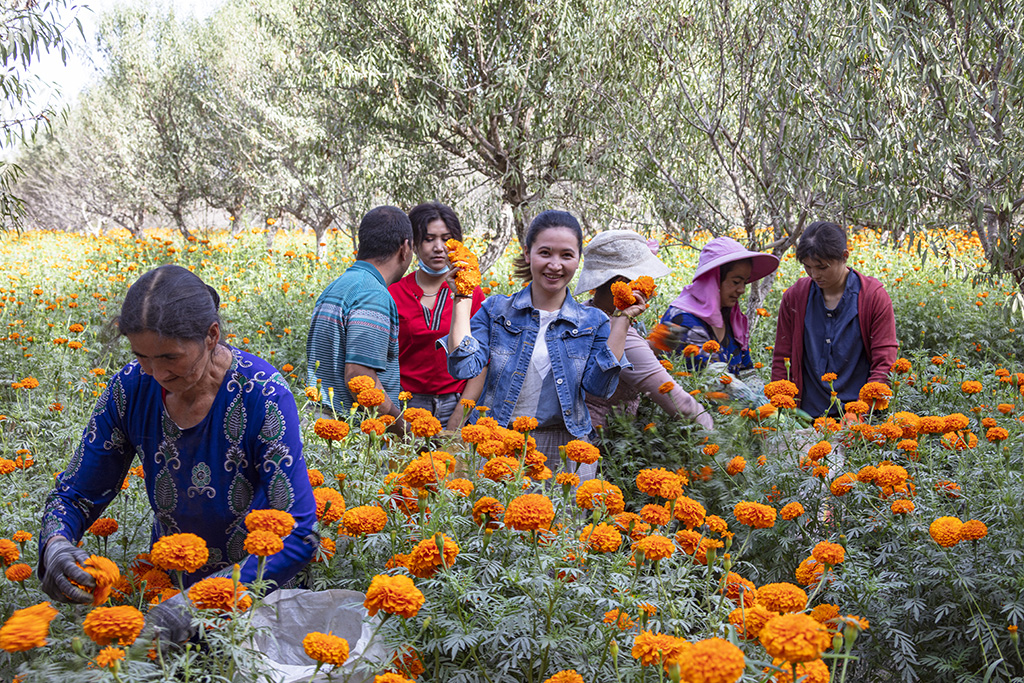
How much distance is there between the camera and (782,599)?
129 centimetres

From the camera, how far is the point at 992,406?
330 centimetres

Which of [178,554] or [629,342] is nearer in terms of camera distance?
[178,554]

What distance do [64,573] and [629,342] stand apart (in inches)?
84.2

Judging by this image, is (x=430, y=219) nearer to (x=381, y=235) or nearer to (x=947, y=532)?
(x=381, y=235)

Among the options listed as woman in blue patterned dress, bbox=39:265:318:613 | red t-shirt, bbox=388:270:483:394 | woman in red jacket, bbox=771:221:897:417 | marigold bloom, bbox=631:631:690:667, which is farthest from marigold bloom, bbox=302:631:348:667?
woman in red jacket, bbox=771:221:897:417

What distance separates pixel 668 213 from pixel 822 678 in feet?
19.3

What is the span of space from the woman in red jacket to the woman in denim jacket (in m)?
1.59

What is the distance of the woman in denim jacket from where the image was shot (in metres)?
2.82

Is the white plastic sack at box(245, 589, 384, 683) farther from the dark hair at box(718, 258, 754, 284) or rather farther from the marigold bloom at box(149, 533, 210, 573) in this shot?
the dark hair at box(718, 258, 754, 284)

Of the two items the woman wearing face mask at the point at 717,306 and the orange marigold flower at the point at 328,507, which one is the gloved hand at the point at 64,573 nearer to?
the orange marigold flower at the point at 328,507

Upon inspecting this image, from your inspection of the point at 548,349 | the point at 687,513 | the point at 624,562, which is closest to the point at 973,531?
the point at 687,513

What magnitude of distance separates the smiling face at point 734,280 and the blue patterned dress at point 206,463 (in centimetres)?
263

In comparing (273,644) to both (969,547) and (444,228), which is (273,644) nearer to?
(969,547)

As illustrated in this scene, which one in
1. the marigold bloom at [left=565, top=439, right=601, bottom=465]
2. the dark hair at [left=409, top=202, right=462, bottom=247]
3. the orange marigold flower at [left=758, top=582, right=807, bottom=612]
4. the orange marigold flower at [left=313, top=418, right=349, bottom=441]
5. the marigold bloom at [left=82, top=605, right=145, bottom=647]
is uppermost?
the dark hair at [left=409, top=202, right=462, bottom=247]
